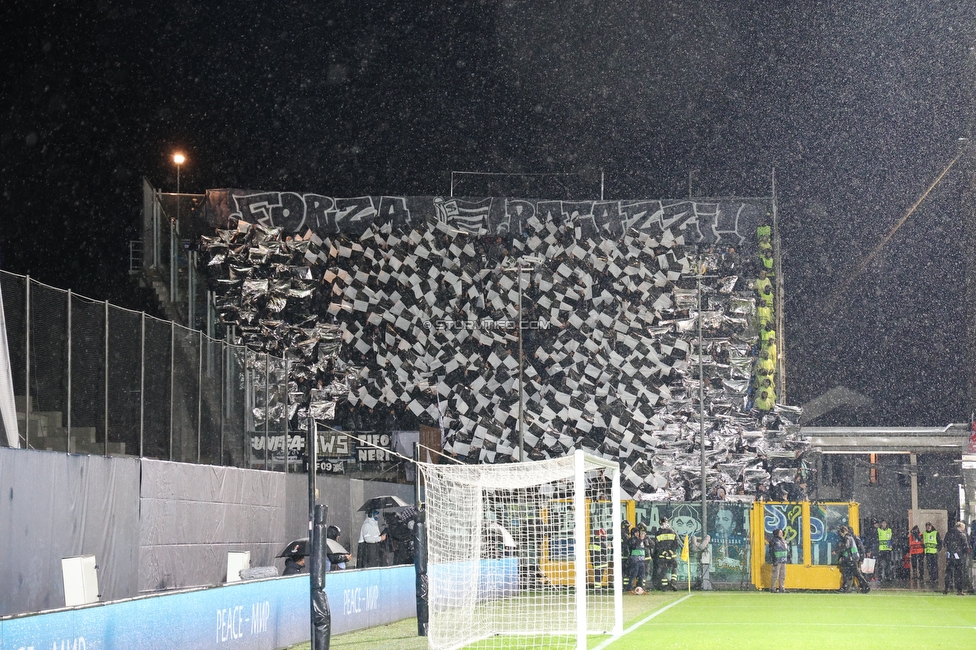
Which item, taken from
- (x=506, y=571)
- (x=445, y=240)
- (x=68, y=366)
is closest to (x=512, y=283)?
→ (x=445, y=240)

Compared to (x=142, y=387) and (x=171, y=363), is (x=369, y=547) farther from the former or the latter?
(x=142, y=387)

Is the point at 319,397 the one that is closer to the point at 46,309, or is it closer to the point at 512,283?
the point at 512,283

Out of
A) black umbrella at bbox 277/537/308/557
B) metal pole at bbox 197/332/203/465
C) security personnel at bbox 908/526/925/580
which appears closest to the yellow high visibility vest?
security personnel at bbox 908/526/925/580

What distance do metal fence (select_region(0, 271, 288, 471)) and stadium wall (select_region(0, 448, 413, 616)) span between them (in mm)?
524

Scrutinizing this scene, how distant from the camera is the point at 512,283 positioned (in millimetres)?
43219

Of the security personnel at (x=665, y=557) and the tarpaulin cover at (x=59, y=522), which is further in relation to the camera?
the security personnel at (x=665, y=557)

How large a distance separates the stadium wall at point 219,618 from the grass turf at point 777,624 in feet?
1.39

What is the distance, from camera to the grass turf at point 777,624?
16.0 meters

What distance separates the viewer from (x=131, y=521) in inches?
624

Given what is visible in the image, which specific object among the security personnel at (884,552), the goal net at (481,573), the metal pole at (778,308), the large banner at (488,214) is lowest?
the security personnel at (884,552)

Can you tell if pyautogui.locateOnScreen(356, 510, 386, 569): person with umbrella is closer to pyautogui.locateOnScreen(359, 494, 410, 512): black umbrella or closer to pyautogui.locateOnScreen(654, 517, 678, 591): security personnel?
pyautogui.locateOnScreen(359, 494, 410, 512): black umbrella

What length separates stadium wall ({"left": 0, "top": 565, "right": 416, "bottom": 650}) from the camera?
27.8ft

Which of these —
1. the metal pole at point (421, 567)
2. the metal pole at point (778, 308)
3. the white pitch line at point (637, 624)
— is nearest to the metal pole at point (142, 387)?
the metal pole at point (421, 567)

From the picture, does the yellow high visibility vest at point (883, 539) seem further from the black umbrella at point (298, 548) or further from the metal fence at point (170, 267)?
the black umbrella at point (298, 548)
